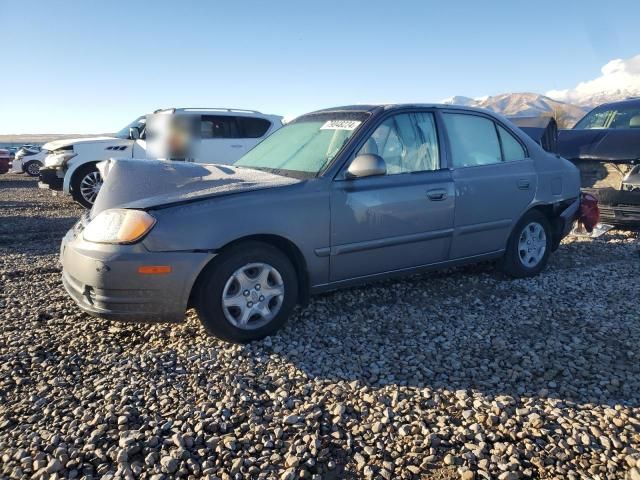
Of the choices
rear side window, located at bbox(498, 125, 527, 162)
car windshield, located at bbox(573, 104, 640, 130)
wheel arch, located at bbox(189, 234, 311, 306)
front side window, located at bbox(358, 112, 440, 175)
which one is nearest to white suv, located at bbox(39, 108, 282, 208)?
car windshield, located at bbox(573, 104, 640, 130)

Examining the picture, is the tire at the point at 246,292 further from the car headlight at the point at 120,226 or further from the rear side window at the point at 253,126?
the rear side window at the point at 253,126

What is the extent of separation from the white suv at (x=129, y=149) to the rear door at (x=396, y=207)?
5805 mm

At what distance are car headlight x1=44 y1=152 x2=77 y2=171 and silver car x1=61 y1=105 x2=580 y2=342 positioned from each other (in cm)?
665

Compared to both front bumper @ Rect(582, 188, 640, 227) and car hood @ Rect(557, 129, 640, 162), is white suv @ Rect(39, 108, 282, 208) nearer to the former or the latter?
car hood @ Rect(557, 129, 640, 162)

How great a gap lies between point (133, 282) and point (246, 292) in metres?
0.70

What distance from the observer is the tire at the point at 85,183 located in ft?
31.6

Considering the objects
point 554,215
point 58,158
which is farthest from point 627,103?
point 58,158

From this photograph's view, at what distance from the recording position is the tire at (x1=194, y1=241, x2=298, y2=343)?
3.11 m

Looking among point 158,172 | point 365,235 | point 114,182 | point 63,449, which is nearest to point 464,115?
point 365,235

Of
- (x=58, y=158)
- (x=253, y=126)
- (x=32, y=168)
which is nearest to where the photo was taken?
(x=58, y=158)

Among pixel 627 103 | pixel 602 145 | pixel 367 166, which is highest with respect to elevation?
pixel 627 103

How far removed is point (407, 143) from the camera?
4.02 metres

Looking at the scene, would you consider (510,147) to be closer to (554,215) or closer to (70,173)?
(554,215)

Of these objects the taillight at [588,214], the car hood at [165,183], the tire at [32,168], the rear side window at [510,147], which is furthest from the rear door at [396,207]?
the tire at [32,168]
